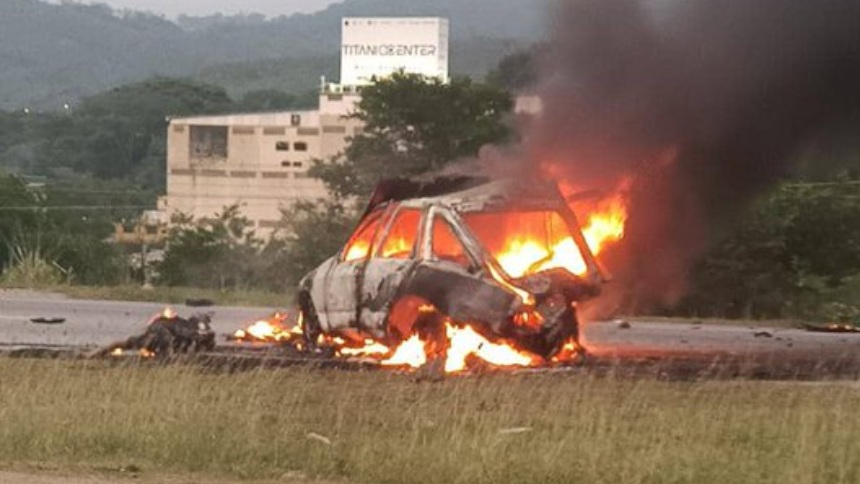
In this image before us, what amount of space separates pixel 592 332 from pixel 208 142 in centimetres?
4784

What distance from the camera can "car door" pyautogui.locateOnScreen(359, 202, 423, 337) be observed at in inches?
621

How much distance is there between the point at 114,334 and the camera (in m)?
20.1

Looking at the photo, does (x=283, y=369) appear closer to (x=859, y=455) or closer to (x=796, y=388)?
(x=796, y=388)

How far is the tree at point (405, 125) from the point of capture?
35.3 metres

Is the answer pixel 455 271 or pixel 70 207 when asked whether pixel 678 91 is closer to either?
pixel 455 271

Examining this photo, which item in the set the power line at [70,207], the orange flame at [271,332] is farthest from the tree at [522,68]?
the power line at [70,207]

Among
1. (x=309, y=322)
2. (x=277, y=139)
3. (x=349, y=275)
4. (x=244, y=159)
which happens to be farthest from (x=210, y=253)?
(x=277, y=139)

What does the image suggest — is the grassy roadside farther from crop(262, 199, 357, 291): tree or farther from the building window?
the building window

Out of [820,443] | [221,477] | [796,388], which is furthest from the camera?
[796,388]

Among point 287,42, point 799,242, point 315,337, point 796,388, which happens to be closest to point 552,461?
point 796,388

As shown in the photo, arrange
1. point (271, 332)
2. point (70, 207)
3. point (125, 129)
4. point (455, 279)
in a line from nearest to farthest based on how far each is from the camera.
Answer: point (455, 279), point (271, 332), point (70, 207), point (125, 129)

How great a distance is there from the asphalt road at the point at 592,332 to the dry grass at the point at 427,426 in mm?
3589

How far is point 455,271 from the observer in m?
15.4

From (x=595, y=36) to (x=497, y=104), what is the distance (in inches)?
634
